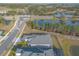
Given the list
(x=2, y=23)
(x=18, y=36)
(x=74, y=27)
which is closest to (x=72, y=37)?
(x=74, y=27)

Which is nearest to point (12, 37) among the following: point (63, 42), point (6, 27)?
point (6, 27)

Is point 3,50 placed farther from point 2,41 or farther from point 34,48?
point 34,48

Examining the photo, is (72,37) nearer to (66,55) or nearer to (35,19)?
(66,55)

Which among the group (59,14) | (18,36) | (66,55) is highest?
(59,14)

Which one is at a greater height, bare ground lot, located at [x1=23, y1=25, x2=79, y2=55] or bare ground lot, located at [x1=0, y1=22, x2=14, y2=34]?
bare ground lot, located at [x1=0, y1=22, x2=14, y2=34]

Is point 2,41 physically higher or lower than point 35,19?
lower

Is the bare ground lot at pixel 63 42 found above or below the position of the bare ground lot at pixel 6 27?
below

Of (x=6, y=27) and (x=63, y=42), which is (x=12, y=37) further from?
(x=63, y=42)
